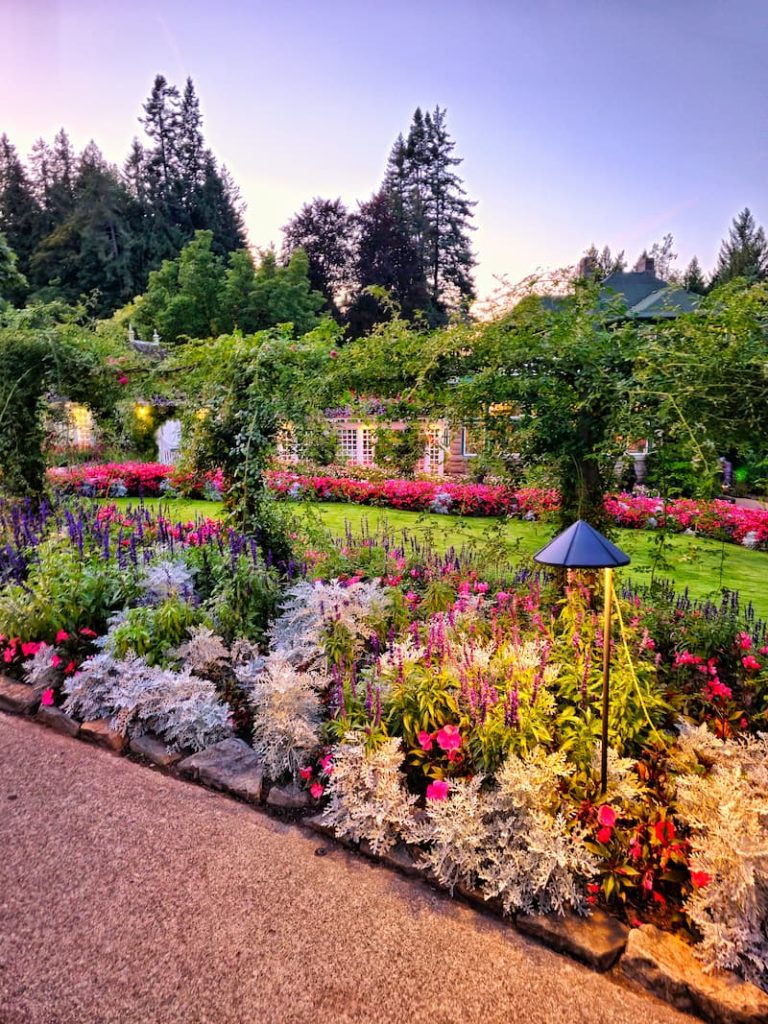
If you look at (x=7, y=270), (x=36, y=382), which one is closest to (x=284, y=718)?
(x=36, y=382)

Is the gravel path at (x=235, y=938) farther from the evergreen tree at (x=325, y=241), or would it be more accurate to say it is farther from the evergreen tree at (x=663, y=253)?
the evergreen tree at (x=663, y=253)

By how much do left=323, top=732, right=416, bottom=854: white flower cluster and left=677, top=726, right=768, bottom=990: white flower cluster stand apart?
0.98 m

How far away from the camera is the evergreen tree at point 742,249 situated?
34.0 meters

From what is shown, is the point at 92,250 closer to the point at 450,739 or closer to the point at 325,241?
the point at 325,241

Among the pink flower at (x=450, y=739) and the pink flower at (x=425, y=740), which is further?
the pink flower at (x=425, y=740)

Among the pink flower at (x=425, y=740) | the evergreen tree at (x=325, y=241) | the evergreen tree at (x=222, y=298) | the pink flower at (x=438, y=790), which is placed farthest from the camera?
the evergreen tree at (x=325, y=241)

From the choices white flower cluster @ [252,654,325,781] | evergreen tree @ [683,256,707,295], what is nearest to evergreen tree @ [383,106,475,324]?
evergreen tree @ [683,256,707,295]

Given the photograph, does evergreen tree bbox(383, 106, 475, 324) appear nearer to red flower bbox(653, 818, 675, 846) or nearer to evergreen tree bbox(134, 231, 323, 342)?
evergreen tree bbox(134, 231, 323, 342)

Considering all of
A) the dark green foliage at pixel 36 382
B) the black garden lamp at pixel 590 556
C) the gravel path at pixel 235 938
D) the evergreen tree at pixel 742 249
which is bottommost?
the gravel path at pixel 235 938

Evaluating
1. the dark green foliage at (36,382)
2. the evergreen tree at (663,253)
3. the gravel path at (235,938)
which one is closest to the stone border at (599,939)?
the gravel path at (235,938)

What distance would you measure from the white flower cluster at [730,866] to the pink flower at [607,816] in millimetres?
253

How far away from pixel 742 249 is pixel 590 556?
4318 cm

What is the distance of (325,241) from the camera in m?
29.1

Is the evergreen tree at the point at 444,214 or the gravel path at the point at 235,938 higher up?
the evergreen tree at the point at 444,214
